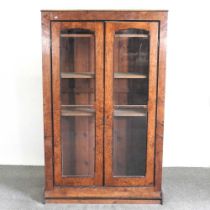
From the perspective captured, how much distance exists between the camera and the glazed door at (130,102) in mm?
2381

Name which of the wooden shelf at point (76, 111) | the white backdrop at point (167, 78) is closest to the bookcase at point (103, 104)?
the wooden shelf at point (76, 111)

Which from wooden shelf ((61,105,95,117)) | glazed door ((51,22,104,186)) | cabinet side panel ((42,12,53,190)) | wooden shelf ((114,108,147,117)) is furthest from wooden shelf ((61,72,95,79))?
wooden shelf ((114,108,147,117))

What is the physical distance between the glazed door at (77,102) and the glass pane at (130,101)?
14cm

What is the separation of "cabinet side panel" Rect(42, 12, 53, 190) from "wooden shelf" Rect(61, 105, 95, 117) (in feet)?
0.39

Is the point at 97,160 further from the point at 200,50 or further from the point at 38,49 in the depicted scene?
the point at 200,50

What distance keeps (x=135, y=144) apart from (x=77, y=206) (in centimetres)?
68

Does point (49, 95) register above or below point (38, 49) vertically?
below

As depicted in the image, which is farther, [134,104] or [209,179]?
[209,179]

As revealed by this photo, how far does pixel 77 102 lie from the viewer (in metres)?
2.54

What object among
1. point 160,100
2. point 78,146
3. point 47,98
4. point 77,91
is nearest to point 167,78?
point 160,100

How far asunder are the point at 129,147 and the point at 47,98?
778 mm

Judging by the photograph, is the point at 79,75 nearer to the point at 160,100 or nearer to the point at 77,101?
the point at 77,101

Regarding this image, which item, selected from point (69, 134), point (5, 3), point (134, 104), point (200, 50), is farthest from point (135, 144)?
point (5, 3)

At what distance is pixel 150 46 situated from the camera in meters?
2.37
